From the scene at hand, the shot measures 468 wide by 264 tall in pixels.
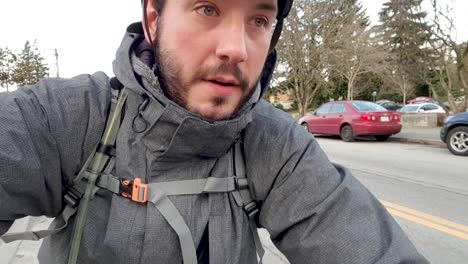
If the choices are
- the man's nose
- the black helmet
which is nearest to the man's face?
the man's nose

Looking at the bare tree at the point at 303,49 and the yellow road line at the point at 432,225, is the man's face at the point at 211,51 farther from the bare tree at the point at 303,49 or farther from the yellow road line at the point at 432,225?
the bare tree at the point at 303,49

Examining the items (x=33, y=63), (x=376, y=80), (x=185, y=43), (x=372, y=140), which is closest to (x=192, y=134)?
(x=185, y=43)

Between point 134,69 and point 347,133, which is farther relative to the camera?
point 347,133

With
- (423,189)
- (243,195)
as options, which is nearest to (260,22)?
(243,195)

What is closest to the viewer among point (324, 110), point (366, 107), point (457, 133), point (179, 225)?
point (179, 225)

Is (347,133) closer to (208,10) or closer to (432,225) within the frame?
(432,225)

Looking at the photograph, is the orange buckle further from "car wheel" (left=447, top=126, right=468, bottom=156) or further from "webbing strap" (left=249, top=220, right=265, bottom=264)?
"car wheel" (left=447, top=126, right=468, bottom=156)

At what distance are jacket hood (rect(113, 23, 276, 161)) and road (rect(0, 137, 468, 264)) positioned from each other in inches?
85.9

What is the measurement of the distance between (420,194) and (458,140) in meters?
4.60

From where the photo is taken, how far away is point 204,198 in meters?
1.29

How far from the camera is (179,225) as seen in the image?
1.22 m

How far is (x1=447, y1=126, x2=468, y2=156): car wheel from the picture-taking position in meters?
8.99

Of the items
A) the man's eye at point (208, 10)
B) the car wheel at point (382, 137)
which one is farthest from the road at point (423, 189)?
the man's eye at point (208, 10)

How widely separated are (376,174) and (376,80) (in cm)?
3783
